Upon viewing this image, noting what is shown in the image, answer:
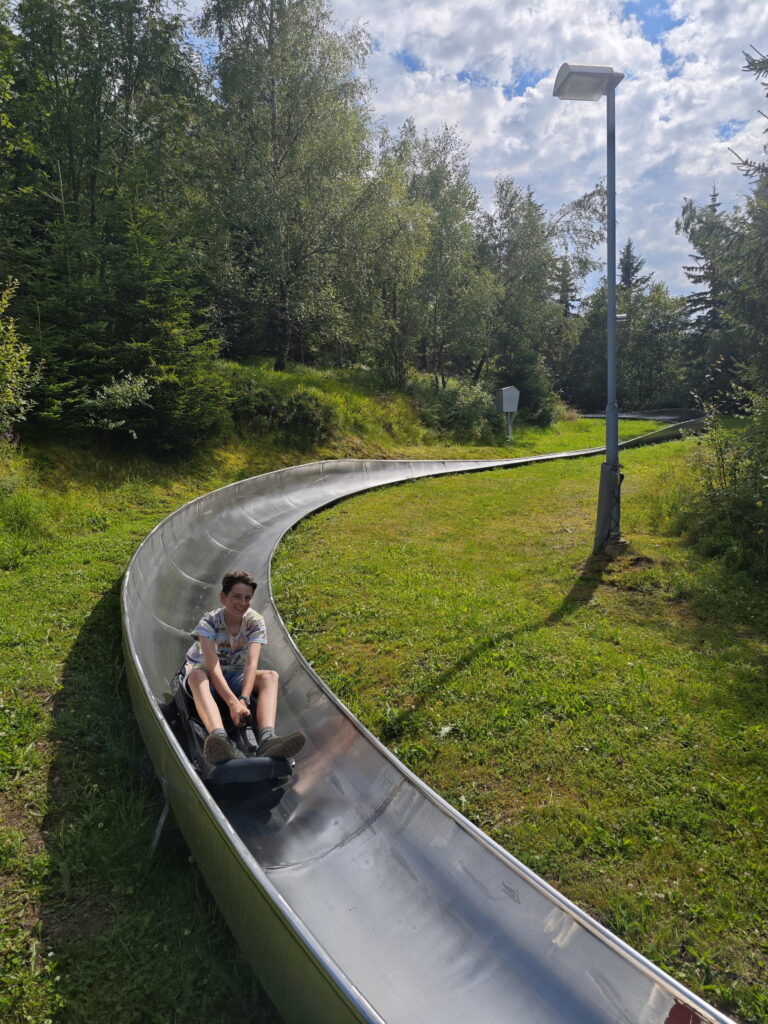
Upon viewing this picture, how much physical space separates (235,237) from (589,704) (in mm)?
19824

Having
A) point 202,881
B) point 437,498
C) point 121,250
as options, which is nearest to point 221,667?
point 202,881

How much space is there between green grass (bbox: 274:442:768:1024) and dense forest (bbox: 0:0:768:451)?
5.06 meters

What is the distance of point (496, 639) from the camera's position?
20.9ft

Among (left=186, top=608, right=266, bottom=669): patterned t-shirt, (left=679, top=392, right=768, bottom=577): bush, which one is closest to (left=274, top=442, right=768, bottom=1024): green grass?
(left=679, top=392, right=768, bottom=577): bush

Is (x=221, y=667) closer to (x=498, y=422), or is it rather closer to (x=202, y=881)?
(x=202, y=881)

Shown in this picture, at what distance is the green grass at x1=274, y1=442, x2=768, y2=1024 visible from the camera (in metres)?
3.32

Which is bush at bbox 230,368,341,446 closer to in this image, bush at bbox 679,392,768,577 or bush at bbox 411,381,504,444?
bush at bbox 411,381,504,444

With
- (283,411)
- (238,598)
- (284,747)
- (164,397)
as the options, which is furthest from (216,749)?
(283,411)

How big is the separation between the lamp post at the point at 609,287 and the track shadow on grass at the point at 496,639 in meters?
0.46

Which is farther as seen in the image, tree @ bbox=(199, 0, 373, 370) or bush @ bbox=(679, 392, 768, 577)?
tree @ bbox=(199, 0, 373, 370)

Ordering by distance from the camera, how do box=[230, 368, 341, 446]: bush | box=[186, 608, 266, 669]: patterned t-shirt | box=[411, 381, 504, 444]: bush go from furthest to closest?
box=[411, 381, 504, 444]: bush, box=[230, 368, 341, 446]: bush, box=[186, 608, 266, 669]: patterned t-shirt

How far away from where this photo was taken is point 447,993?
2684 mm

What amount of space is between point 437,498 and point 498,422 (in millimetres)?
13374

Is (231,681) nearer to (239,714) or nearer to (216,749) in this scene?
(239,714)
